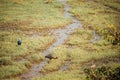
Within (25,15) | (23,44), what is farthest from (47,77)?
(25,15)

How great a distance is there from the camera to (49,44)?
87.9 feet

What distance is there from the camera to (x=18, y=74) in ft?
61.7

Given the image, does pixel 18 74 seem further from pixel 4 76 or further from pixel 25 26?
pixel 25 26

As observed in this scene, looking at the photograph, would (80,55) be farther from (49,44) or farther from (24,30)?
(24,30)

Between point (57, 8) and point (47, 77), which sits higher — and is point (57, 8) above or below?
above

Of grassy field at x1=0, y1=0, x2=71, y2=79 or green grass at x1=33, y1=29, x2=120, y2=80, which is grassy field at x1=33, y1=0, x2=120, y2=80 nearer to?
green grass at x1=33, y1=29, x2=120, y2=80

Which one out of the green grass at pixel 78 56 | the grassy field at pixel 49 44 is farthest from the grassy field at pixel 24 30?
the green grass at pixel 78 56

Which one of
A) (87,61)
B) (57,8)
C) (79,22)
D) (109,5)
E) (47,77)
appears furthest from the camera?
(109,5)

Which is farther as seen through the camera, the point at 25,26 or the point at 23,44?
the point at 25,26

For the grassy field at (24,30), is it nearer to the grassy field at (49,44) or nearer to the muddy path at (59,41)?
the grassy field at (49,44)

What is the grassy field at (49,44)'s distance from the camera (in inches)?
769

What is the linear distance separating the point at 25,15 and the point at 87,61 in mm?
22086

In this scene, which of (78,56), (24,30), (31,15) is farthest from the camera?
(31,15)

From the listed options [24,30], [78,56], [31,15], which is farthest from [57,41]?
[31,15]
